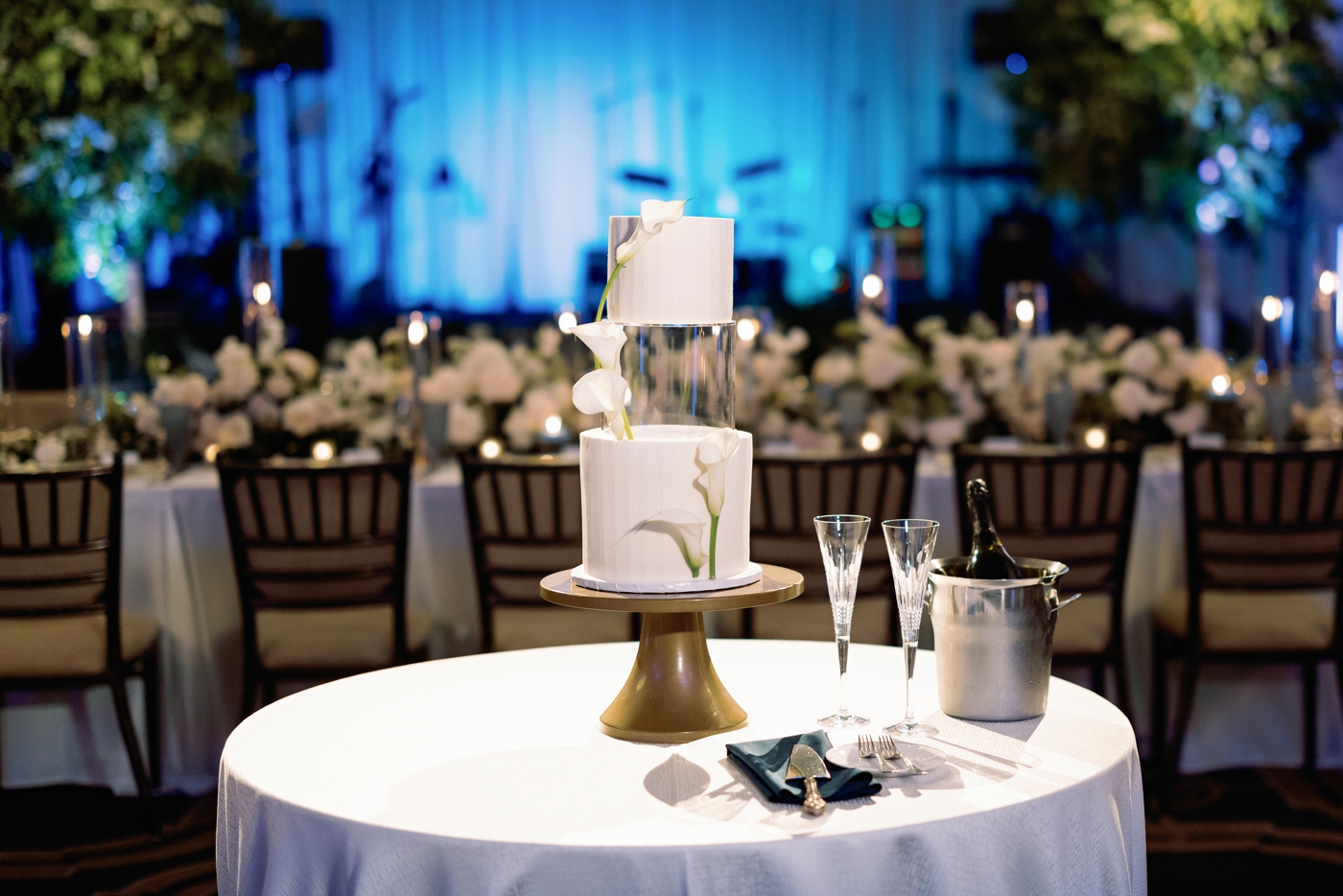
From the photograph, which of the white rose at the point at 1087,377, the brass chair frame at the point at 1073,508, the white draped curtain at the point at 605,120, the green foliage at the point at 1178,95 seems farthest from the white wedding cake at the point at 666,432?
the white draped curtain at the point at 605,120

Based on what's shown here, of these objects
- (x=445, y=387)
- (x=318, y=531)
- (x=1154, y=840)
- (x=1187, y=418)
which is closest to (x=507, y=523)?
(x=318, y=531)

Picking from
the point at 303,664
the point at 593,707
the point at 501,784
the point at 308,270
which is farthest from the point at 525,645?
the point at 308,270

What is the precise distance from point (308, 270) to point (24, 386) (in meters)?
1.98

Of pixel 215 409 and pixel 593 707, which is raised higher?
pixel 215 409

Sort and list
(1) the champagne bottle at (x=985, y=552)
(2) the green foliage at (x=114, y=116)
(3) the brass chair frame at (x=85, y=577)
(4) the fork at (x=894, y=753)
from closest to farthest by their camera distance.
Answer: (4) the fork at (x=894, y=753)
(1) the champagne bottle at (x=985, y=552)
(3) the brass chair frame at (x=85, y=577)
(2) the green foliage at (x=114, y=116)

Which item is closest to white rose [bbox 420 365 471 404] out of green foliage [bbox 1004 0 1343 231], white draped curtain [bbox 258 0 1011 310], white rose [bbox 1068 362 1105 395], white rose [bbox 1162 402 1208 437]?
white rose [bbox 1068 362 1105 395]

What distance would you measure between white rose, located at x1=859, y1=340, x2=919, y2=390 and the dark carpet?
51.5 inches

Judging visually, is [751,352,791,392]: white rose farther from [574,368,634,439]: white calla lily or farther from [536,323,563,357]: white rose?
[574,368,634,439]: white calla lily

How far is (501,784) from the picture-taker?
1.24 metres

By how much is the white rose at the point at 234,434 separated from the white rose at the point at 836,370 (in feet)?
5.30

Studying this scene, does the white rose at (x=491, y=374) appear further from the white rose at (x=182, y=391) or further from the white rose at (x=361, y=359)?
the white rose at (x=182, y=391)

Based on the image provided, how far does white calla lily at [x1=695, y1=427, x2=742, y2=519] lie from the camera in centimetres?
132

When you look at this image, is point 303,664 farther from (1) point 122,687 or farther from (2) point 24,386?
(2) point 24,386

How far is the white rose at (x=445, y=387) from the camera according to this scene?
3670 millimetres
